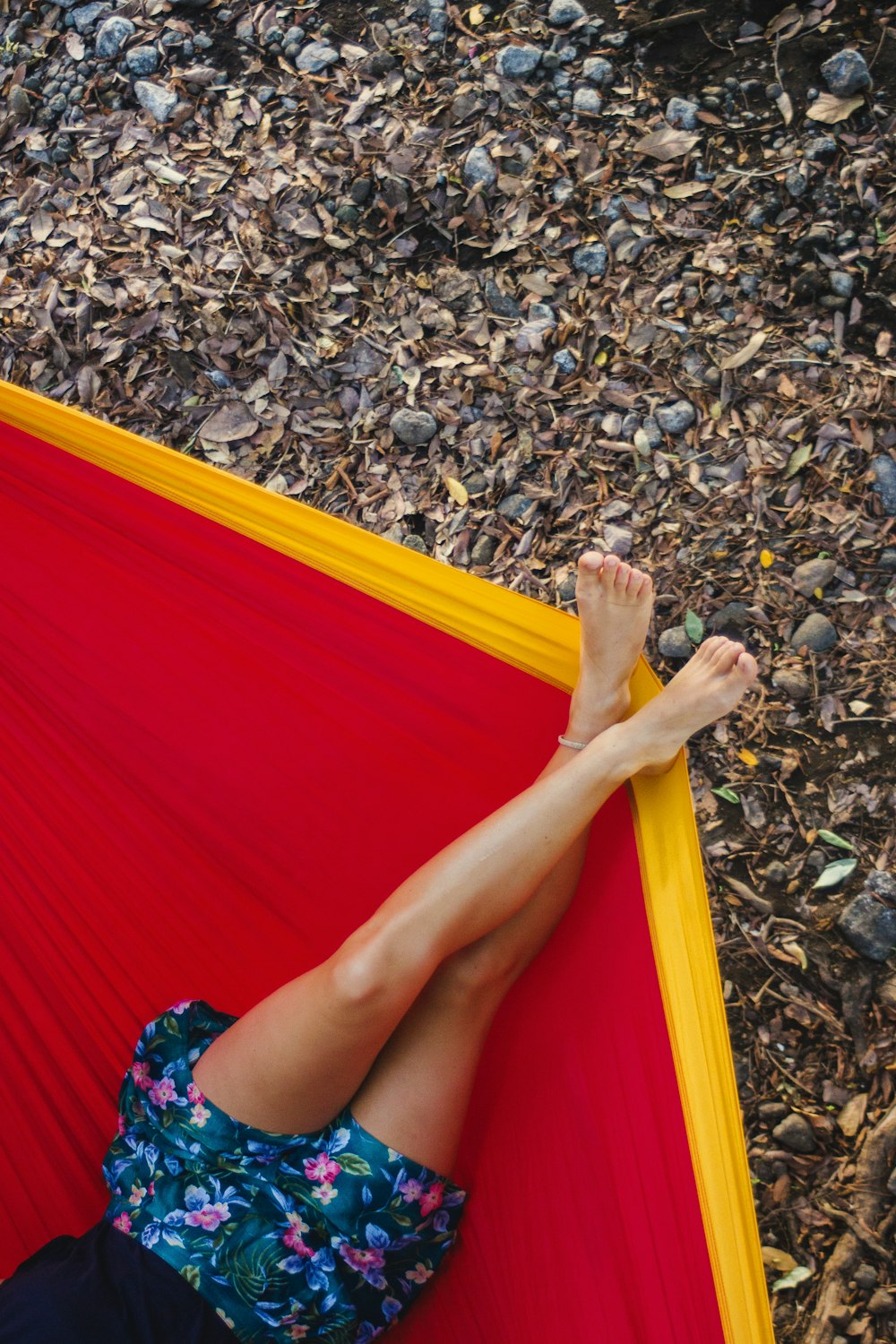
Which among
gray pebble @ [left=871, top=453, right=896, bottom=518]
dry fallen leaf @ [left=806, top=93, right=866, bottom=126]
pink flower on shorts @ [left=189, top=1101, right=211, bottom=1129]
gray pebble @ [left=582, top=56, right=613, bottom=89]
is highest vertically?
gray pebble @ [left=582, top=56, right=613, bottom=89]

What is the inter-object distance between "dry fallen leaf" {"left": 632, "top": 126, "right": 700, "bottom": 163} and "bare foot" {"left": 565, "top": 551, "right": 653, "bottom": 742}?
2.12ft

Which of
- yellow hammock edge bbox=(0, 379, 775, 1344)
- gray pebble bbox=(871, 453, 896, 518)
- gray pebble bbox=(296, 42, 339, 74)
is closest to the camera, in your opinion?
yellow hammock edge bbox=(0, 379, 775, 1344)

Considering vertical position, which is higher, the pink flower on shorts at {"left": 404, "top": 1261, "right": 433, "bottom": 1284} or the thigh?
the thigh

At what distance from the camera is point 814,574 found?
1.26m

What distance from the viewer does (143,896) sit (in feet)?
3.50

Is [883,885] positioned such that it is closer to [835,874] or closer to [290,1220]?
[835,874]

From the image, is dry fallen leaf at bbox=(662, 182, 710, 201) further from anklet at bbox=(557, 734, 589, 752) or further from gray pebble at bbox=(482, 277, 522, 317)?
anklet at bbox=(557, 734, 589, 752)

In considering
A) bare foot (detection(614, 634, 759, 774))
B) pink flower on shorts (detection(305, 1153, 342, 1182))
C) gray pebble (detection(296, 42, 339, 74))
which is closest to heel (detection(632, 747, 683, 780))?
bare foot (detection(614, 634, 759, 774))

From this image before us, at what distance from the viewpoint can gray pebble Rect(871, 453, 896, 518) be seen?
4.09 ft

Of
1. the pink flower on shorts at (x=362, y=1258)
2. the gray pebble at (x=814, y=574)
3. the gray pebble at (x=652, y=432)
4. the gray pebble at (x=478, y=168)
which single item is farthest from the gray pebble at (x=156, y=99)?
the pink flower on shorts at (x=362, y=1258)

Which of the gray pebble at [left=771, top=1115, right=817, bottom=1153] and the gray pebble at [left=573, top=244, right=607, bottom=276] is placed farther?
the gray pebble at [left=573, top=244, right=607, bottom=276]

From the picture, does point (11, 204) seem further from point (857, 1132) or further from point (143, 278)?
point (857, 1132)

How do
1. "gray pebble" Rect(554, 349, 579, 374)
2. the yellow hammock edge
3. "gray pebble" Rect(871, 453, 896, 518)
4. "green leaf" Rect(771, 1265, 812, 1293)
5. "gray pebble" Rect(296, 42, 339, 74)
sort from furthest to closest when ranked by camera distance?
"gray pebble" Rect(296, 42, 339, 74) < "gray pebble" Rect(554, 349, 579, 374) < "gray pebble" Rect(871, 453, 896, 518) < "green leaf" Rect(771, 1265, 812, 1293) < the yellow hammock edge

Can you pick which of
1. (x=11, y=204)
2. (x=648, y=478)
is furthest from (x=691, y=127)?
(x=11, y=204)
